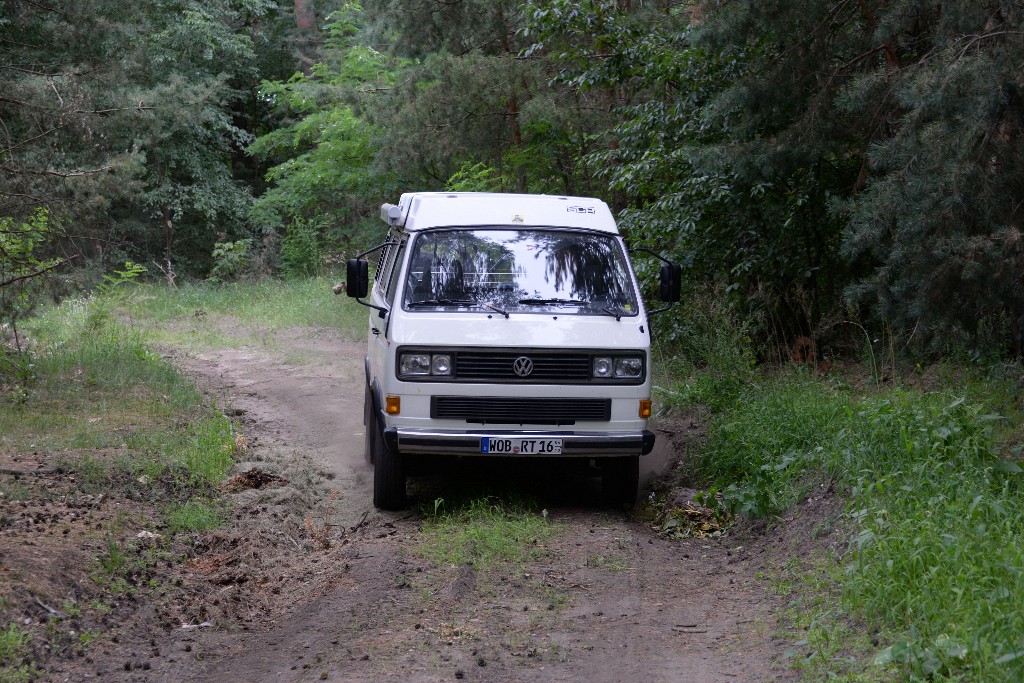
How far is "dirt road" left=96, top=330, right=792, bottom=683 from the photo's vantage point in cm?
516

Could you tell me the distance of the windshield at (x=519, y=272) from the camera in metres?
8.06

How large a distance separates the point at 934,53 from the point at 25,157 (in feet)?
30.4

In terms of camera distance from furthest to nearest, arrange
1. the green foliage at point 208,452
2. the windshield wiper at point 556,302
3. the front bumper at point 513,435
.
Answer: the green foliage at point 208,452 → the windshield wiper at point 556,302 → the front bumper at point 513,435

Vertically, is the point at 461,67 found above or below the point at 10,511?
above

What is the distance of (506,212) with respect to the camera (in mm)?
8664

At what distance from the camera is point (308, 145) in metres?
32.5

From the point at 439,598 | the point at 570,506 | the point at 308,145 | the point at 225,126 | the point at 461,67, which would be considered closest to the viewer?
the point at 439,598

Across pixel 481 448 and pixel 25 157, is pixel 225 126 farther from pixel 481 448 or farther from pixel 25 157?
pixel 481 448

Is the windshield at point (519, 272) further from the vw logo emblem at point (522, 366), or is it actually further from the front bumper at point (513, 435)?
the front bumper at point (513, 435)

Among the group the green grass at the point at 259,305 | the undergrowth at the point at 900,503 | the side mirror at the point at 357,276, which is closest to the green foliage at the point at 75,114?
the side mirror at the point at 357,276

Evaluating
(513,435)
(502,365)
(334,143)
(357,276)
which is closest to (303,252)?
(334,143)

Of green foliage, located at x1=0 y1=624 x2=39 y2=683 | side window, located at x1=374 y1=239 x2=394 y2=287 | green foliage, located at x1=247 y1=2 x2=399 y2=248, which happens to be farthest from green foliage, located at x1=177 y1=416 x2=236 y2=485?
green foliage, located at x1=247 y1=2 x2=399 y2=248

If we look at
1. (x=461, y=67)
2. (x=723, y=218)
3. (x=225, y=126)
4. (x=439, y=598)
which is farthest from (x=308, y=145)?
(x=439, y=598)

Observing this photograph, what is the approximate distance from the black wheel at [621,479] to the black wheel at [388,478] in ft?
5.12
